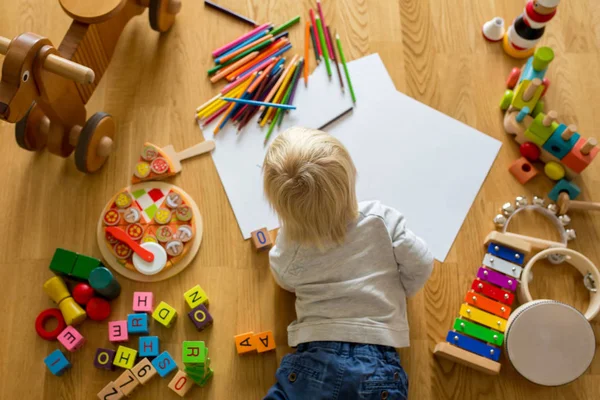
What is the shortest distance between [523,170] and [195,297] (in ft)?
2.43

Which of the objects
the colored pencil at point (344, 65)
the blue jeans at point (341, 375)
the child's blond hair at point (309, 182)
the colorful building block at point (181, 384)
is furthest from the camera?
the colored pencil at point (344, 65)

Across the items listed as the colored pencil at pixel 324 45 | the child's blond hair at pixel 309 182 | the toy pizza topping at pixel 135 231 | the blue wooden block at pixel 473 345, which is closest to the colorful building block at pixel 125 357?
the toy pizza topping at pixel 135 231

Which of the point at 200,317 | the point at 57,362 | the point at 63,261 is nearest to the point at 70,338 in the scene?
the point at 57,362

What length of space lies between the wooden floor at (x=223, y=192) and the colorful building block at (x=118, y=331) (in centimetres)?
3

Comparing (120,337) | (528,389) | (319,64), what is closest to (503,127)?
(319,64)

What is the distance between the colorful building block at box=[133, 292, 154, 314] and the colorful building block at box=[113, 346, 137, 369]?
0.25ft

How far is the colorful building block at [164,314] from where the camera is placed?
1129 millimetres

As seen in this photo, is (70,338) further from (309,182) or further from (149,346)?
(309,182)

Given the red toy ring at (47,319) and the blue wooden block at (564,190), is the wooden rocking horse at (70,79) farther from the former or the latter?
the blue wooden block at (564,190)

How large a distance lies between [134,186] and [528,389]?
896 millimetres

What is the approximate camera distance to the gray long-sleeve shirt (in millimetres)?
981

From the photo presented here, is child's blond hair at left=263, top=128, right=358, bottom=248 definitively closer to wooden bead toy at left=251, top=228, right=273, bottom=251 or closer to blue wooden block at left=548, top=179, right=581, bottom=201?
wooden bead toy at left=251, top=228, right=273, bottom=251

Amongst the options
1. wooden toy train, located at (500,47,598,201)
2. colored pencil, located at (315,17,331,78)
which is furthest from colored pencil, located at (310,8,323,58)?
wooden toy train, located at (500,47,598,201)

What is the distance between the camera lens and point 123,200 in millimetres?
1210
